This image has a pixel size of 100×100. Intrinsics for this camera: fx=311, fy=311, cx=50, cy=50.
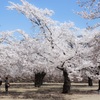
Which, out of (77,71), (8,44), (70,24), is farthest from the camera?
(8,44)

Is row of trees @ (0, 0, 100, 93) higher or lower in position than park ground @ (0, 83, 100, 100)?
higher

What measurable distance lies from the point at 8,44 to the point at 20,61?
276 cm

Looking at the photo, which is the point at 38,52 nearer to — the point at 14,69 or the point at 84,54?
the point at 84,54

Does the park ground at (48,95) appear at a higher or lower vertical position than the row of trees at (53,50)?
lower

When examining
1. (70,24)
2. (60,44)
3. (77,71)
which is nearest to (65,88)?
(77,71)

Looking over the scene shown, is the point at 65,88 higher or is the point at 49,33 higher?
the point at 49,33

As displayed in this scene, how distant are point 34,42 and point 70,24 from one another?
13.2 ft

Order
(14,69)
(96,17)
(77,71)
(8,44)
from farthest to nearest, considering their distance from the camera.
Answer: (14,69) → (8,44) → (77,71) → (96,17)

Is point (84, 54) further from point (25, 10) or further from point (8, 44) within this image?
point (8, 44)

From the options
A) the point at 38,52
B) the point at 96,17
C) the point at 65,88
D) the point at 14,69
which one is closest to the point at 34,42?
the point at 38,52

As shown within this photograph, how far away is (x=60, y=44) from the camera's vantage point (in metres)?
27.4

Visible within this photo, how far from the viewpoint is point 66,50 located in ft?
89.9

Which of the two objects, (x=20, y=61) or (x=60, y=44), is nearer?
(x=60, y=44)

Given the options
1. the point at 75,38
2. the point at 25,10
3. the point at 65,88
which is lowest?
the point at 65,88
